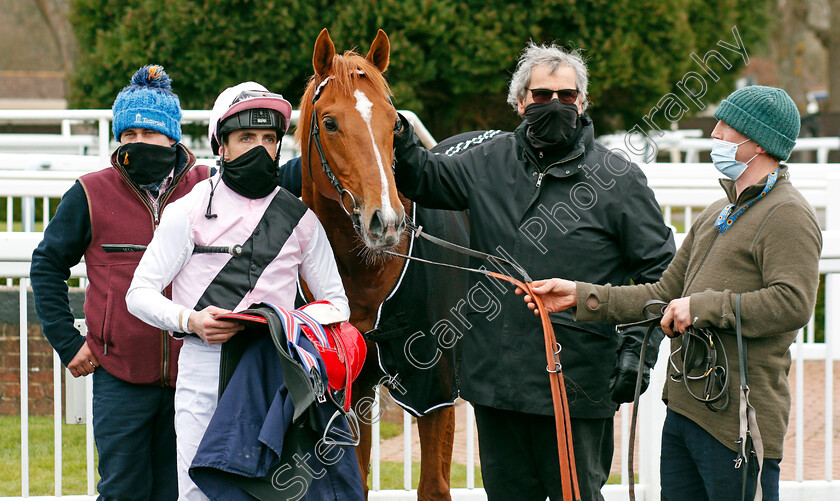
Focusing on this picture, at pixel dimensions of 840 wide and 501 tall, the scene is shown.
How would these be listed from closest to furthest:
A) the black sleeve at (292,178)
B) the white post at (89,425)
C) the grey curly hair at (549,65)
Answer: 1. the grey curly hair at (549,65)
2. the black sleeve at (292,178)
3. the white post at (89,425)

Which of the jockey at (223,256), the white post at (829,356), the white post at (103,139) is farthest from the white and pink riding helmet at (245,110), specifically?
the white post at (103,139)

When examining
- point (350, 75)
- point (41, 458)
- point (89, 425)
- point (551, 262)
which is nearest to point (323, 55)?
point (350, 75)

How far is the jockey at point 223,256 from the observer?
288cm

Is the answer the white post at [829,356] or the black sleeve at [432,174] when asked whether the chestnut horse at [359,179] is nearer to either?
the black sleeve at [432,174]

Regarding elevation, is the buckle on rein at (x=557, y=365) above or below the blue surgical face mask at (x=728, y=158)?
below

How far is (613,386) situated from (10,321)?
393 centimetres

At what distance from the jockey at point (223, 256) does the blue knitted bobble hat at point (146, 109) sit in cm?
27

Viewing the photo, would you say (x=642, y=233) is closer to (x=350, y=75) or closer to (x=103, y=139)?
(x=350, y=75)

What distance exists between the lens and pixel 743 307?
278cm

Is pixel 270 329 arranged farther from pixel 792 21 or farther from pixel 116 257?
pixel 792 21

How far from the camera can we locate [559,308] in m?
3.13

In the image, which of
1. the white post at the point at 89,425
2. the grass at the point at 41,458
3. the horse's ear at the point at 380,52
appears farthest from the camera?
the grass at the point at 41,458

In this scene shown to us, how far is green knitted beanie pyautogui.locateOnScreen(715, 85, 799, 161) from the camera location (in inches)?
114

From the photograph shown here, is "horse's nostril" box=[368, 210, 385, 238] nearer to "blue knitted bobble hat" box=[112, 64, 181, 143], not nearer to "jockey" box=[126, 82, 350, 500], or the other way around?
"jockey" box=[126, 82, 350, 500]
